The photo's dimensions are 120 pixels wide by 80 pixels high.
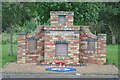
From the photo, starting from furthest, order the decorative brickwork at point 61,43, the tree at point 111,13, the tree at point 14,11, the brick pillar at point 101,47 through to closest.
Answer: the tree at point 111,13, the tree at point 14,11, the brick pillar at point 101,47, the decorative brickwork at point 61,43

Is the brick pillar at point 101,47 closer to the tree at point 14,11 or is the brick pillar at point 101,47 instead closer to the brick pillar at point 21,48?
the brick pillar at point 21,48

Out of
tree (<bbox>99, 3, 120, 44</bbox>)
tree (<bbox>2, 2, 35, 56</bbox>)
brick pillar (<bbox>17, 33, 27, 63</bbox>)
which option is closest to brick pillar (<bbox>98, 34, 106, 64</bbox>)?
brick pillar (<bbox>17, 33, 27, 63</bbox>)

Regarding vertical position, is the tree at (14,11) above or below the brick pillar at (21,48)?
above

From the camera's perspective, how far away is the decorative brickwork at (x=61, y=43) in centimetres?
1841

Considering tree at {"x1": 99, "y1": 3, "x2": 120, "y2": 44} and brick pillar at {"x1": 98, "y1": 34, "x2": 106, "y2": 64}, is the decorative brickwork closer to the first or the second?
brick pillar at {"x1": 98, "y1": 34, "x2": 106, "y2": 64}

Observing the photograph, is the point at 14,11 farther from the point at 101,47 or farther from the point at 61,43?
the point at 101,47

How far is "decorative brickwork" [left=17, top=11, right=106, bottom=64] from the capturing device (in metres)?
18.4

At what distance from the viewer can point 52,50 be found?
18531 millimetres

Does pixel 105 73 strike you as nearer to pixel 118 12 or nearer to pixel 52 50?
pixel 52 50

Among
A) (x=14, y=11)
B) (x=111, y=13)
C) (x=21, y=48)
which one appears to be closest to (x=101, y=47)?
(x=21, y=48)

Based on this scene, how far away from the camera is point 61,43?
18.6m

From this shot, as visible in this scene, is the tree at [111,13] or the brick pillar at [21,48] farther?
the tree at [111,13]

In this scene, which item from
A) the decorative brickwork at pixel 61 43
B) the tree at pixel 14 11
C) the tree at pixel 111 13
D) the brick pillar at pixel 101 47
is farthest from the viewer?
the tree at pixel 111 13

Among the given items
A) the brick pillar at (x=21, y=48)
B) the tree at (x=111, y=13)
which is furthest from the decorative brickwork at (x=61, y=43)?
the tree at (x=111, y=13)
